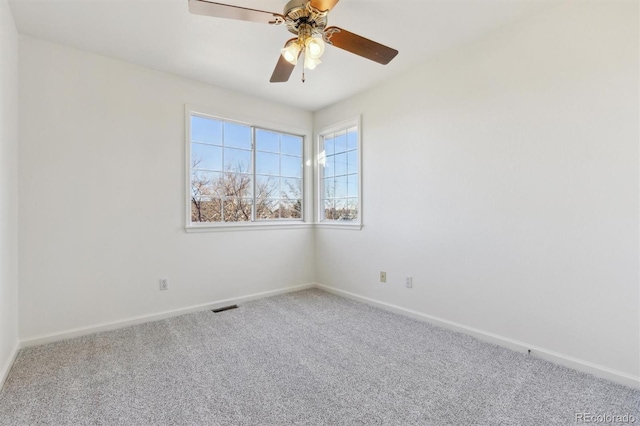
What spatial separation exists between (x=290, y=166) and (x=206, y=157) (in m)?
1.12

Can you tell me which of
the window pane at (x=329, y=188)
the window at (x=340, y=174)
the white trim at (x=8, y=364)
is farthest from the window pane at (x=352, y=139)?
the white trim at (x=8, y=364)

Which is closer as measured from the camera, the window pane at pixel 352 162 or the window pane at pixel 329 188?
the window pane at pixel 352 162

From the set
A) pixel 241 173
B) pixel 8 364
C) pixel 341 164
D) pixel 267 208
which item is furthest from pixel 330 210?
pixel 8 364

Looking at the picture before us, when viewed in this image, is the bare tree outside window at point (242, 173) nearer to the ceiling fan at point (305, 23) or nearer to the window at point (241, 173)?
the window at point (241, 173)

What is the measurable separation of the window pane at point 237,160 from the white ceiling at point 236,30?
0.84m

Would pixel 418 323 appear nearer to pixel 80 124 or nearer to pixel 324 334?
pixel 324 334

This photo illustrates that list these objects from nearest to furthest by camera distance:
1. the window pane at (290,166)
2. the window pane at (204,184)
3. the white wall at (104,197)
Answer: the white wall at (104,197) < the window pane at (204,184) < the window pane at (290,166)

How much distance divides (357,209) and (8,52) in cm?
322

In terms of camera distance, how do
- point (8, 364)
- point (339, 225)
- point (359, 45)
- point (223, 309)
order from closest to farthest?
point (359, 45), point (8, 364), point (223, 309), point (339, 225)

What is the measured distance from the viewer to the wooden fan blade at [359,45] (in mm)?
1836

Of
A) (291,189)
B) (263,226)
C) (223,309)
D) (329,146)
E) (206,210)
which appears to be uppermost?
(329,146)

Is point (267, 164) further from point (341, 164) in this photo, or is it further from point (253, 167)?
point (341, 164)

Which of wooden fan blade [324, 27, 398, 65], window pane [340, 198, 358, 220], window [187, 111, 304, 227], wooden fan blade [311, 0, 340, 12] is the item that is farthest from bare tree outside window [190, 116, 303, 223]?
wooden fan blade [311, 0, 340, 12]

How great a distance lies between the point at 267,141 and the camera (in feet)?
13.1
